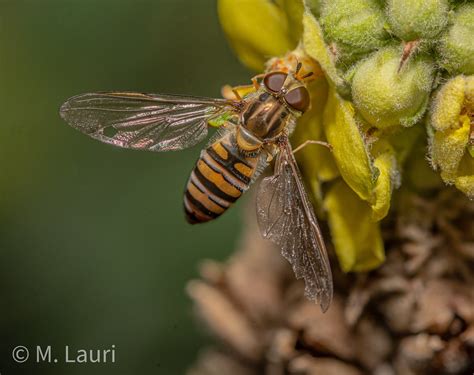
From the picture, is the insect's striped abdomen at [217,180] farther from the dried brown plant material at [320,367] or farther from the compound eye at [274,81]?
the dried brown plant material at [320,367]

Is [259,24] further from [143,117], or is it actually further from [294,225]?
[294,225]

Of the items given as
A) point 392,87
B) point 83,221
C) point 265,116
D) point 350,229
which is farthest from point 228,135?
point 83,221

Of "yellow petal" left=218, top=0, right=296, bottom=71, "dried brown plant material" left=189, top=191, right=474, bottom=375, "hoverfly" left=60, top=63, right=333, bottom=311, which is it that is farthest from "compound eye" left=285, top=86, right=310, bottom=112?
"dried brown plant material" left=189, top=191, right=474, bottom=375

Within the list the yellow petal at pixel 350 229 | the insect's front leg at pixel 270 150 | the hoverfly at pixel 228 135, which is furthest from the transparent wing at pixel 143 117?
the yellow petal at pixel 350 229

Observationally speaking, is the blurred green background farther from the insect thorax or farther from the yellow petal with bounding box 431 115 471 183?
the yellow petal with bounding box 431 115 471 183

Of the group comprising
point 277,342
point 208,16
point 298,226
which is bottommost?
point 277,342

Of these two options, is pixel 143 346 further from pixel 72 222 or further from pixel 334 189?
pixel 334 189

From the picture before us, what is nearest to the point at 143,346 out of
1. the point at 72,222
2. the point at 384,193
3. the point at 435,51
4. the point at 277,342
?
the point at 72,222
